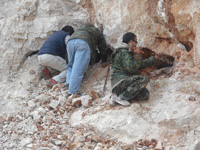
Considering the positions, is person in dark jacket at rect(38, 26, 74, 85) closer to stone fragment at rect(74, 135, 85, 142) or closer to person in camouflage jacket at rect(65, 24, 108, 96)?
person in camouflage jacket at rect(65, 24, 108, 96)

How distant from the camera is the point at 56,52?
4816 mm

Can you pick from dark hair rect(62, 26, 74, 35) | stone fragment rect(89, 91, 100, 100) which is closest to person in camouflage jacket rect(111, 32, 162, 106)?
stone fragment rect(89, 91, 100, 100)

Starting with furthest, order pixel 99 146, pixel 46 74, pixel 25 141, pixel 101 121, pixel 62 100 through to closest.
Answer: pixel 46 74, pixel 62 100, pixel 101 121, pixel 25 141, pixel 99 146

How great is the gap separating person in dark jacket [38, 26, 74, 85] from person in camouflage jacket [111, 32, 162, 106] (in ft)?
4.12

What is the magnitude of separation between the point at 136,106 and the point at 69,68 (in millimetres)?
1552

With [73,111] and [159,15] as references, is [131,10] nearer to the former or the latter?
[159,15]

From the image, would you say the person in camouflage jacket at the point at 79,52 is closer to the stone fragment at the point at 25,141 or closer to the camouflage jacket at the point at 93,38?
the camouflage jacket at the point at 93,38

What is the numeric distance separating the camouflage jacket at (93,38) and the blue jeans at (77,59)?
10 centimetres

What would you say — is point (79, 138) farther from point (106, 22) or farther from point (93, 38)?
point (106, 22)

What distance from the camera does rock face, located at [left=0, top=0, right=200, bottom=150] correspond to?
10.5ft

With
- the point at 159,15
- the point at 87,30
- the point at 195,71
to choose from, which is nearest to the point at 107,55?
the point at 87,30

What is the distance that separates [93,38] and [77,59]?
0.50 metres

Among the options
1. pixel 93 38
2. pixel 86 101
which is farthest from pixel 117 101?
pixel 93 38

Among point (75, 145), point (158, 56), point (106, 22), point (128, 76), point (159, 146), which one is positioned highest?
point (106, 22)
